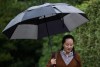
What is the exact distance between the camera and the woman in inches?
247

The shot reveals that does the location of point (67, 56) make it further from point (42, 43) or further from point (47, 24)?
point (42, 43)

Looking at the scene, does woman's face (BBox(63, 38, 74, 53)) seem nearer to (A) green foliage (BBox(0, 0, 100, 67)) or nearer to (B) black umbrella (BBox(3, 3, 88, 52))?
(B) black umbrella (BBox(3, 3, 88, 52))

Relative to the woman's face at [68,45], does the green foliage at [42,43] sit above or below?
below

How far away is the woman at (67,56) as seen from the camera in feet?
20.6

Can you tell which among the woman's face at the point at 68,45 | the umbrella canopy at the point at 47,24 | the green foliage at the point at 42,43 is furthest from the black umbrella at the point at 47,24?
the green foliage at the point at 42,43

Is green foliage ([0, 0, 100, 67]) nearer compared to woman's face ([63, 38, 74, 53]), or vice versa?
woman's face ([63, 38, 74, 53])

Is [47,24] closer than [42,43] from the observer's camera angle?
Yes

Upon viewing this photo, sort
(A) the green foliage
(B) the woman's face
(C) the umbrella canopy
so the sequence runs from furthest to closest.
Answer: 1. (A) the green foliage
2. (C) the umbrella canopy
3. (B) the woman's face

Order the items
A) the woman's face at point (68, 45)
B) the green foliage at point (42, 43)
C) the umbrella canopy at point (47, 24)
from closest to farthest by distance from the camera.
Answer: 1. the woman's face at point (68, 45)
2. the umbrella canopy at point (47, 24)
3. the green foliage at point (42, 43)

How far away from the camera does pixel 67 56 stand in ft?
20.8

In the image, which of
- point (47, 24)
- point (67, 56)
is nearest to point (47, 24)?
point (47, 24)

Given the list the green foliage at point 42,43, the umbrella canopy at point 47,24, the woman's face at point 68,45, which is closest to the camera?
the woman's face at point 68,45

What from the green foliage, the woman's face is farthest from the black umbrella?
the green foliage

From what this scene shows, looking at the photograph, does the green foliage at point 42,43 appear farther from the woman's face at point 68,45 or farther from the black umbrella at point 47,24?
the woman's face at point 68,45
